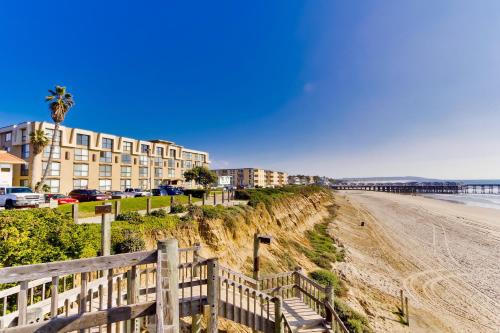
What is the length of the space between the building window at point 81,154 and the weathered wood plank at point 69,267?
155 feet

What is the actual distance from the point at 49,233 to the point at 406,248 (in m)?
32.2

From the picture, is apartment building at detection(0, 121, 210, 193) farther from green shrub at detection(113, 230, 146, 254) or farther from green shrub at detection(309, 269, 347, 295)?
green shrub at detection(309, 269, 347, 295)

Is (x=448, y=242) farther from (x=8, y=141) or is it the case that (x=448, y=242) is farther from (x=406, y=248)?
(x=8, y=141)

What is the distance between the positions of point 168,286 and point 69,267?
4.93 feet

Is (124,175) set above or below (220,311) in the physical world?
above

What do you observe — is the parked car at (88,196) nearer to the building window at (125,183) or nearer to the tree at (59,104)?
the tree at (59,104)

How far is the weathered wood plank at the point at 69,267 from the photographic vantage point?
3.11m

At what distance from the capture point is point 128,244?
10625 mm

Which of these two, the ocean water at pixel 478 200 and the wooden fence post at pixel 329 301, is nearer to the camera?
the wooden fence post at pixel 329 301

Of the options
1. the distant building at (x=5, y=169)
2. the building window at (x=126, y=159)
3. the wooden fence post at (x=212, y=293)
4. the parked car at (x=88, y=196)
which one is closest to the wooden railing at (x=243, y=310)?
the wooden fence post at (x=212, y=293)

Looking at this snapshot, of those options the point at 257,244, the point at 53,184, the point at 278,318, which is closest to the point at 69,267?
the point at 278,318

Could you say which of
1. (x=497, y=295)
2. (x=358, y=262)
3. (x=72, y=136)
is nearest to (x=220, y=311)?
(x=358, y=262)

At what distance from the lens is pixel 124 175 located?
50.8 m

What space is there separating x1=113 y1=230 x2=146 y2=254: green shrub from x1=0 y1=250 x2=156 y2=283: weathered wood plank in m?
7.55
